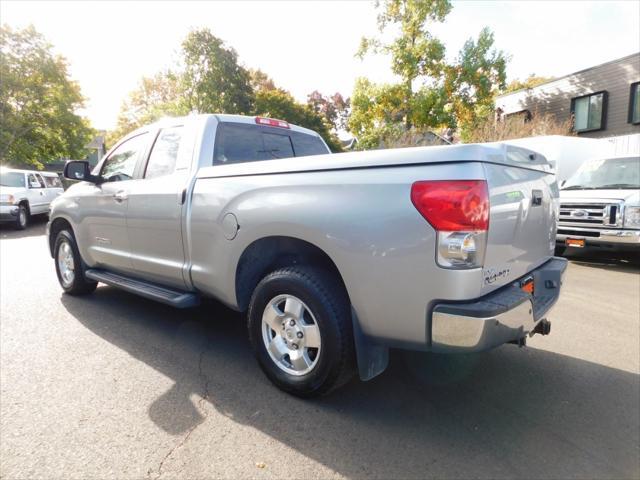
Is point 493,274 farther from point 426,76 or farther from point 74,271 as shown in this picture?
point 426,76

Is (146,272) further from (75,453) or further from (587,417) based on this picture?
(587,417)

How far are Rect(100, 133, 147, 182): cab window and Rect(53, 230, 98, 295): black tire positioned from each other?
90 cm

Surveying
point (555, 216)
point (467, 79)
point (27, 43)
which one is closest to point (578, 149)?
point (467, 79)

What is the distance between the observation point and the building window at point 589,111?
1977cm

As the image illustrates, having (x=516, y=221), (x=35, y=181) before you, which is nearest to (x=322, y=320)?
(x=516, y=221)

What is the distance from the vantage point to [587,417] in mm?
2609

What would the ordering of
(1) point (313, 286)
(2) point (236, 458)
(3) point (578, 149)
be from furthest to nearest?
(3) point (578, 149) → (1) point (313, 286) → (2) point (236, 458)

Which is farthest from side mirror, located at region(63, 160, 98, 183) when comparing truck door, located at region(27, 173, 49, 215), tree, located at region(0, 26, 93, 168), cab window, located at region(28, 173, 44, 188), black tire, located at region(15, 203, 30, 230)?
tree, located at region(0, 26, 93, 168)

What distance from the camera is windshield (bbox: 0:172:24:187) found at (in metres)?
12.4

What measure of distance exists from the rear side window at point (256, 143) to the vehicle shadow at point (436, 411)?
1631 mm

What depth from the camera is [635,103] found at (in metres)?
18.4

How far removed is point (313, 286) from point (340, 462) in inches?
36.8

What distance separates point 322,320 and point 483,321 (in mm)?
884

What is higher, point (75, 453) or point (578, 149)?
point (578, 149)
